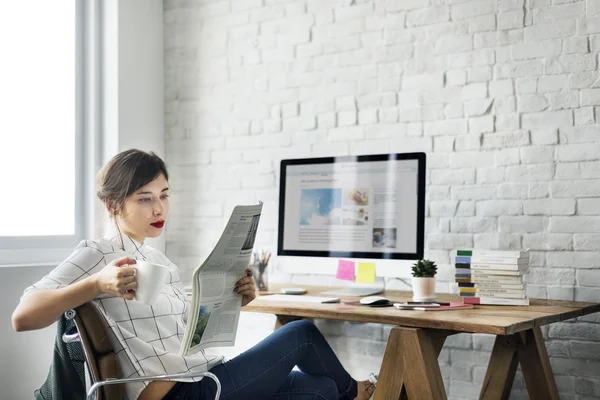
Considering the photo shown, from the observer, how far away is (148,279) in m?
1.57

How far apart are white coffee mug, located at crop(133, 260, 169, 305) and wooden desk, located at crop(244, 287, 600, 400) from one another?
82 centimetres

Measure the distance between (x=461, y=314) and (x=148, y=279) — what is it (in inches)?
40.1

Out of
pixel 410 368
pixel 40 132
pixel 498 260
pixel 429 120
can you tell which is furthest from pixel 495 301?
pixel 40 132

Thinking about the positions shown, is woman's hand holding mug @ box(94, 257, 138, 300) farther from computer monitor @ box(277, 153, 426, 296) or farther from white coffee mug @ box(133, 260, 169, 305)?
computer monitor @ box(277, 153, 426, 296)

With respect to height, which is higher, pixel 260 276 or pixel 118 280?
pixel 118 280

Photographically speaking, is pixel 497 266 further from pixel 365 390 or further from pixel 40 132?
pixel 40 132

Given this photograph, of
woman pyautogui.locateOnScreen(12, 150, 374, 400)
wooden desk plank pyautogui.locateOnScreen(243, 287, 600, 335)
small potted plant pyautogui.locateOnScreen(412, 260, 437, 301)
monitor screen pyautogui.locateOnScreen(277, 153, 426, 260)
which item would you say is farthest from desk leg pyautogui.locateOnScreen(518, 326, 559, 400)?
woman pyautogui.locateOnScreen(12, 150, 374, 400)

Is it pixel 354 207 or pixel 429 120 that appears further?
A: pixel 429 120

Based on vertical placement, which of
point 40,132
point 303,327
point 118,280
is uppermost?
point 40,132

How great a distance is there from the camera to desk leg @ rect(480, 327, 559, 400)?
2406 mm

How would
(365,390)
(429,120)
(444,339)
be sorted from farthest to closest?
(429,120) < (365,390) < (444,339)

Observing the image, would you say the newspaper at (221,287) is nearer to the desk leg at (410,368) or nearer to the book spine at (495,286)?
the desk leg at (410,368)

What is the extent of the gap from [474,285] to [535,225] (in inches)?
14.3

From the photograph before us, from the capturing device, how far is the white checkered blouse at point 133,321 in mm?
1722
